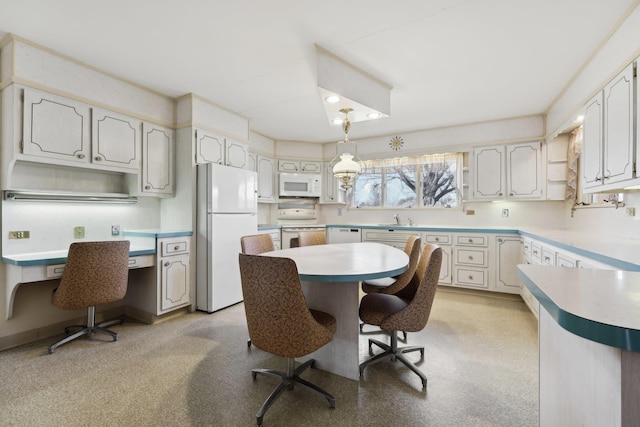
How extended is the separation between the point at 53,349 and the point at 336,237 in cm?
362

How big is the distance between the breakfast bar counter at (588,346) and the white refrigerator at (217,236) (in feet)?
9.47

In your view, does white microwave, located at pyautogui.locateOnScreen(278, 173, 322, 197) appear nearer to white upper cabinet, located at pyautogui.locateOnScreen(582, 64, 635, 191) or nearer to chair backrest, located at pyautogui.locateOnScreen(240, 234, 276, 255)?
chair backrest, located at pyautogui.locateOnScreen(240, 234, 276, 255)

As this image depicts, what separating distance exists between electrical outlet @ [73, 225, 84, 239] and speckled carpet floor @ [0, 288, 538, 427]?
937 millimetres

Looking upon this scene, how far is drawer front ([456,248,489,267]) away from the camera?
3.82 meters

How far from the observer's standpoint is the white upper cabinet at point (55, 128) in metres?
2.32

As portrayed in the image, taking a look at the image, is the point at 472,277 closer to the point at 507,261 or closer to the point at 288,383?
the point at 507,261

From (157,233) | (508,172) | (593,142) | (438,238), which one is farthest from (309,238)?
(508,172)

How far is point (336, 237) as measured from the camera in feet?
16.3

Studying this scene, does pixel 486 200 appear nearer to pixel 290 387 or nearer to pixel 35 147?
pixel 290 387

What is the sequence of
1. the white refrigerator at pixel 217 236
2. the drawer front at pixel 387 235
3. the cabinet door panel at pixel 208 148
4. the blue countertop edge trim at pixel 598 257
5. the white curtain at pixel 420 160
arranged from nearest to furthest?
the blue countertop edge trim at pixel 598 257 < the white refrigerator at pixel 217 236 < the cabinet door panel at pixel 208 148 < the drawer front at pixel 387 235 < the white curtain at pixel 420 160

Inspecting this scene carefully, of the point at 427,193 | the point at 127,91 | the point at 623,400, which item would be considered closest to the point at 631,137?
the point at 623,400

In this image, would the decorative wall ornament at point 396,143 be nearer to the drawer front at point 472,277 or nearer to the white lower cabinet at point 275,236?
the drawer front at point 472,277

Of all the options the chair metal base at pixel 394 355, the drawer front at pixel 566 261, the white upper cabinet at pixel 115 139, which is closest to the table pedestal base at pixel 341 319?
the chair metal base at pixel 394 355

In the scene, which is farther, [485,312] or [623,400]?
[485,312]
